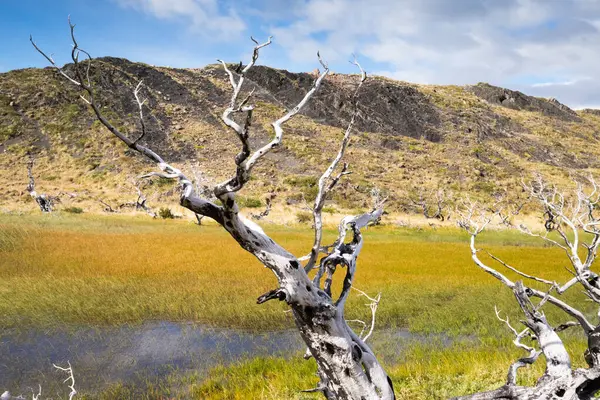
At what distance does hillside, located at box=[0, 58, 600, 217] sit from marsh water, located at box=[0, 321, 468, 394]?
36.1 m

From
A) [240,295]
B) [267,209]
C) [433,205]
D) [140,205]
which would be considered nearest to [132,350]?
[240,295]

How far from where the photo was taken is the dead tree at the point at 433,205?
44.2 metres

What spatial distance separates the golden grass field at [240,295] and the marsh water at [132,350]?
0.46m

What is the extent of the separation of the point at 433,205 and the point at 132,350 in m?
46.3

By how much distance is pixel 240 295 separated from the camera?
558 inches

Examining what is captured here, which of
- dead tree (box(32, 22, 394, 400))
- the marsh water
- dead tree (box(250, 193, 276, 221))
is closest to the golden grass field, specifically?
the marsh water

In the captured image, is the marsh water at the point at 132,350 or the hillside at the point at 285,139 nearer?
the marsh water at the point at 132,350

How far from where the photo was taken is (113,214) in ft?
131

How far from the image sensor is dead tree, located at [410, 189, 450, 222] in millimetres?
44188

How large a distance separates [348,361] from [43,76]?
8808 centimetres

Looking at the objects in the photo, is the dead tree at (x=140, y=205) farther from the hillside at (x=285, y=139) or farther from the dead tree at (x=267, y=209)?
the dead tree at (x=267, y=209)

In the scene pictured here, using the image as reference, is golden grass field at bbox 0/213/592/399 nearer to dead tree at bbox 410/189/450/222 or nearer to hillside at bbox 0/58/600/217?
dead tree at bbox 410/189/450/222

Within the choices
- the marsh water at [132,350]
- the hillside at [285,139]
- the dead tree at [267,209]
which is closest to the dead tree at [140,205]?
the hillside at [285,139]

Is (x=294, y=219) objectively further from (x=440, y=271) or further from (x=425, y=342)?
(x=425, y=342)
